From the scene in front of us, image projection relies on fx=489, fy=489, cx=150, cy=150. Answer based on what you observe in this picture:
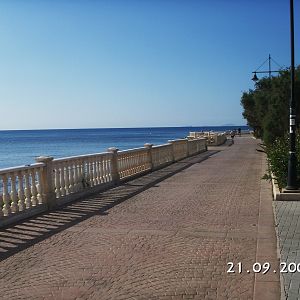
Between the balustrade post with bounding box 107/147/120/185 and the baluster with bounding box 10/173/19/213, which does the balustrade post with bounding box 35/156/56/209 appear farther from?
the balustrade post with bounding box 107/147/120/185

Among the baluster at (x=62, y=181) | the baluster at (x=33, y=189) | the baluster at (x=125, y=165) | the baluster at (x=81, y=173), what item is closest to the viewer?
the baluster at (x=33, y=189)

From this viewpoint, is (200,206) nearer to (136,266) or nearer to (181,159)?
(136,266)

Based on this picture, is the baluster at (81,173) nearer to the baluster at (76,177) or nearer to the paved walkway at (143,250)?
the baluster at (76,177)

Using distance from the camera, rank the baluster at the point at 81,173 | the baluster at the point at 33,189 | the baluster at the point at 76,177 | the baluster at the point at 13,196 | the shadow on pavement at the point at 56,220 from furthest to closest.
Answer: the baluster at the point at 81,173, the baluster at the point at 76,177, the baluster at the point at 33,189, the baluster at the point at 13,196, the shadow on pavement at the point at 56,220

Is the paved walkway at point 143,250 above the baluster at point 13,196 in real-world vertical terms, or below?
below

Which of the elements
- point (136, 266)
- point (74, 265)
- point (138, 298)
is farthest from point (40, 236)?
point (138, 298)

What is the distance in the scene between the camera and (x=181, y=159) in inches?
1137

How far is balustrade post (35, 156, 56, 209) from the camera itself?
10.9m

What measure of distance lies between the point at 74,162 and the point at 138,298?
311 inches

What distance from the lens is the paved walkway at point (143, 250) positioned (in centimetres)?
558

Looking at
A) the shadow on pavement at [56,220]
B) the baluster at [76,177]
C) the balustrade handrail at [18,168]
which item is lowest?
the shadow on pavement at [56,220]

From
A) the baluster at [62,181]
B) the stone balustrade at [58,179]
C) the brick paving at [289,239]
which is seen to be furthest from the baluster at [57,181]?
the brick paving at [289,239]

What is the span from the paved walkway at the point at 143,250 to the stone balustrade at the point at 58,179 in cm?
41

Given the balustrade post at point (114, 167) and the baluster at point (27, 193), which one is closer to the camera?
the baluster at point (27, 193)
